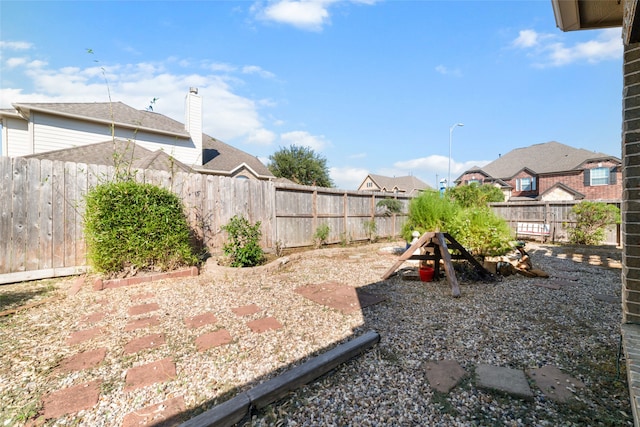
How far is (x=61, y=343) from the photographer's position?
2133 millimetres

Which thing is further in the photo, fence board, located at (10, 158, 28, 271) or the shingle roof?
the shingle roof

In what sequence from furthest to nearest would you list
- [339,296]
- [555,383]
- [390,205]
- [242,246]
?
1. [390,205]
2. [242,246]
3. [339,296]
4. [555,383]

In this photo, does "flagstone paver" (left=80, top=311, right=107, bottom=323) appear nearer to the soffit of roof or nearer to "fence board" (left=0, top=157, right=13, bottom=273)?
"fence board" (left=0, top=157, right=13, bottom=273)

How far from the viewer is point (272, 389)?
4.82ft

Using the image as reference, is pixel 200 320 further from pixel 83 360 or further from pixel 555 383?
pixel 555 383

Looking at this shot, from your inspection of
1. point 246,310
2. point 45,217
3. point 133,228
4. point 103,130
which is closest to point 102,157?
point 103,130

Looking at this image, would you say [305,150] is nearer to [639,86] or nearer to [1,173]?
[1,173]

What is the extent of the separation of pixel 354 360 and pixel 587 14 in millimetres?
3646

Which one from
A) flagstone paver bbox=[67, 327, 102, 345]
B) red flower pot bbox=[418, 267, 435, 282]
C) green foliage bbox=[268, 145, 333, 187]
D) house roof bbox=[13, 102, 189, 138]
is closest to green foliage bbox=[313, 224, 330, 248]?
red flower pot bbox=[418, 267, 435, 282]

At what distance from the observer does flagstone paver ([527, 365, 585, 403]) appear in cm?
153

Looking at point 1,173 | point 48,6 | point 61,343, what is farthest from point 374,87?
point 61,343

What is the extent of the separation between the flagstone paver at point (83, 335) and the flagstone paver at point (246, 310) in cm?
115

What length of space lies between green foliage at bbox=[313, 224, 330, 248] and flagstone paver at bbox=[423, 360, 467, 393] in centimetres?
546

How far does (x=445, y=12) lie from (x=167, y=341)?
25.6ft
